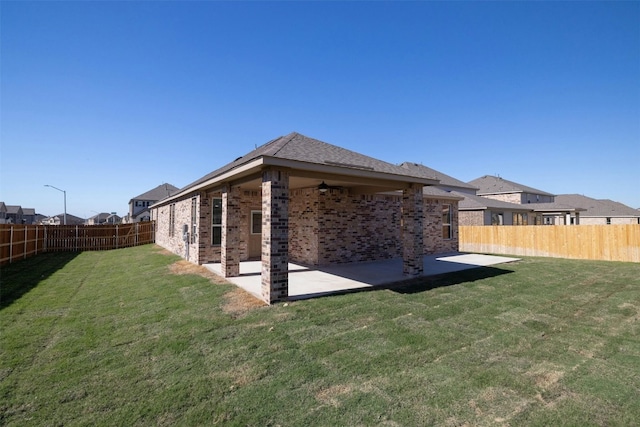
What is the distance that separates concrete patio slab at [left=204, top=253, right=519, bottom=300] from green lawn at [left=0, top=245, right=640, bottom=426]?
664 mm

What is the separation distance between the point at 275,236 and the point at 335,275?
3.63 metres

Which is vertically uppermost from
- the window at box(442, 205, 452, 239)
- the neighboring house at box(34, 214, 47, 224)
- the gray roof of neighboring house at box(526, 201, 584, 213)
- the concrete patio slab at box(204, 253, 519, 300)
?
the neighboring house at box(34, 214, 47, 224)

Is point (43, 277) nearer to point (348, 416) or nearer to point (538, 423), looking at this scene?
point (348, 416)

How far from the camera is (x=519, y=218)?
83.6ft

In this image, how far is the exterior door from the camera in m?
13.0

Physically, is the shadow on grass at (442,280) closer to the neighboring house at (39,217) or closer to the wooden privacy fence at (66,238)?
the wooden privacy fence at (66,238)

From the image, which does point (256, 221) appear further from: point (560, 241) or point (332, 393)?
point (560, 241)

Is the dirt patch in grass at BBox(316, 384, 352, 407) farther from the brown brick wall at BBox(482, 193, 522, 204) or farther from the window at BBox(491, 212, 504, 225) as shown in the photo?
the brown brick wall at BBox(482, 193, 522, 204)

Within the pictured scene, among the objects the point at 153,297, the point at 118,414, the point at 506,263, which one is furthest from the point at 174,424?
the point at 506,263

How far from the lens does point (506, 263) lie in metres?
12.0

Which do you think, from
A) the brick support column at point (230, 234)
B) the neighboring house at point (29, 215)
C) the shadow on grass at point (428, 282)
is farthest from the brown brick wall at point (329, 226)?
the neighboring house at point (29, 215)

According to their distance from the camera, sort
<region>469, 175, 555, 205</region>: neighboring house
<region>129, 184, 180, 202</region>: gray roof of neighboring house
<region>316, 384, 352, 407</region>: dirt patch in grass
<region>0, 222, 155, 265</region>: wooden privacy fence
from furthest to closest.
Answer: <region>129, 184, 180, 202</region>: gray roof of neighboring house, <region>469, 175, 555, 205</region>: neighboring house, <region>0, 222, 155, 265</region>: wooden privacy fence, <region>316, 384, 352, 407</region>: dirt patch in grass

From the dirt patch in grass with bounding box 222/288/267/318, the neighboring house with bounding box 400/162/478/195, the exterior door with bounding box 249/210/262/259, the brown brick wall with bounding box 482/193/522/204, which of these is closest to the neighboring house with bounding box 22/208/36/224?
the exterior door with bounding box 249/210/262/259

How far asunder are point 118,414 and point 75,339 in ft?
9.12
